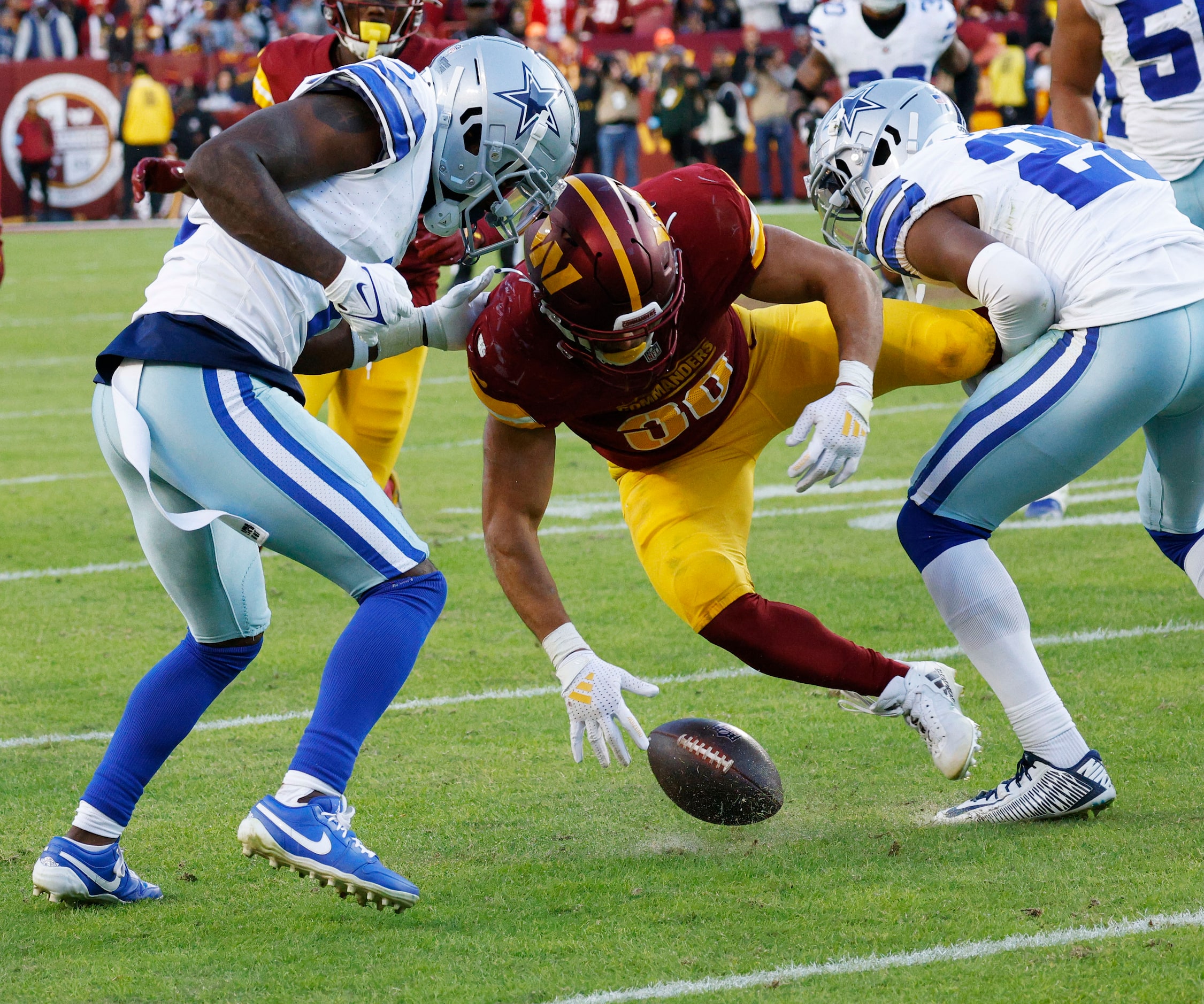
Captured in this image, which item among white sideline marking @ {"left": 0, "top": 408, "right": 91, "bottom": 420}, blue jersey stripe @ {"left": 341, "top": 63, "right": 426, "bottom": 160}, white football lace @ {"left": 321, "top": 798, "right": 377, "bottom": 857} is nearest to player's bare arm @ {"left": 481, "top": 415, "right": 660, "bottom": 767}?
white football lace @ {"left": 321, "top": 798, "right": 377, "bottom": 857}

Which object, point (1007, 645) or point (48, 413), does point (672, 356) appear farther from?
point (48, 413)

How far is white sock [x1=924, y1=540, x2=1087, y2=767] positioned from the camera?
318cm

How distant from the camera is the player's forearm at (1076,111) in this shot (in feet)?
16.4

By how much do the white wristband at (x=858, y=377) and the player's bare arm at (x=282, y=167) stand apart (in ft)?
3.27

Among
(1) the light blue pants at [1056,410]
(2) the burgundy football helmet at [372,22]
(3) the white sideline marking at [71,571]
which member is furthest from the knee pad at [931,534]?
(3) the white sideline marking at [71,571]

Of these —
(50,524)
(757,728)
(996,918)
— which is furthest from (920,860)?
(50,524)

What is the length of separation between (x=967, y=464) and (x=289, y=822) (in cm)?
148

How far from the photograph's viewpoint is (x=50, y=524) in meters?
6.21

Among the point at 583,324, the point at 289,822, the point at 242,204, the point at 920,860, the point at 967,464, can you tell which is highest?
the point at 242,204

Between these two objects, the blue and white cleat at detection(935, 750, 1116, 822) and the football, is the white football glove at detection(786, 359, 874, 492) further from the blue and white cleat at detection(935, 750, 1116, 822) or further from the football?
the blue and white cleat at detection(935, 750, 1116, 822)

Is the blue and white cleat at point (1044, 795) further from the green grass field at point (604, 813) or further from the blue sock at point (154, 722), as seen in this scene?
the blue sock at point (154, 722)

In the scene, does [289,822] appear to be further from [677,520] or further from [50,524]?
[50,524]

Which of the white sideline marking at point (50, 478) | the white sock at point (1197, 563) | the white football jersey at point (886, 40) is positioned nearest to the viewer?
the white sock at point (1197, 563)

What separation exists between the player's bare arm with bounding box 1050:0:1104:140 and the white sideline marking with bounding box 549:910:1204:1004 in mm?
2977
